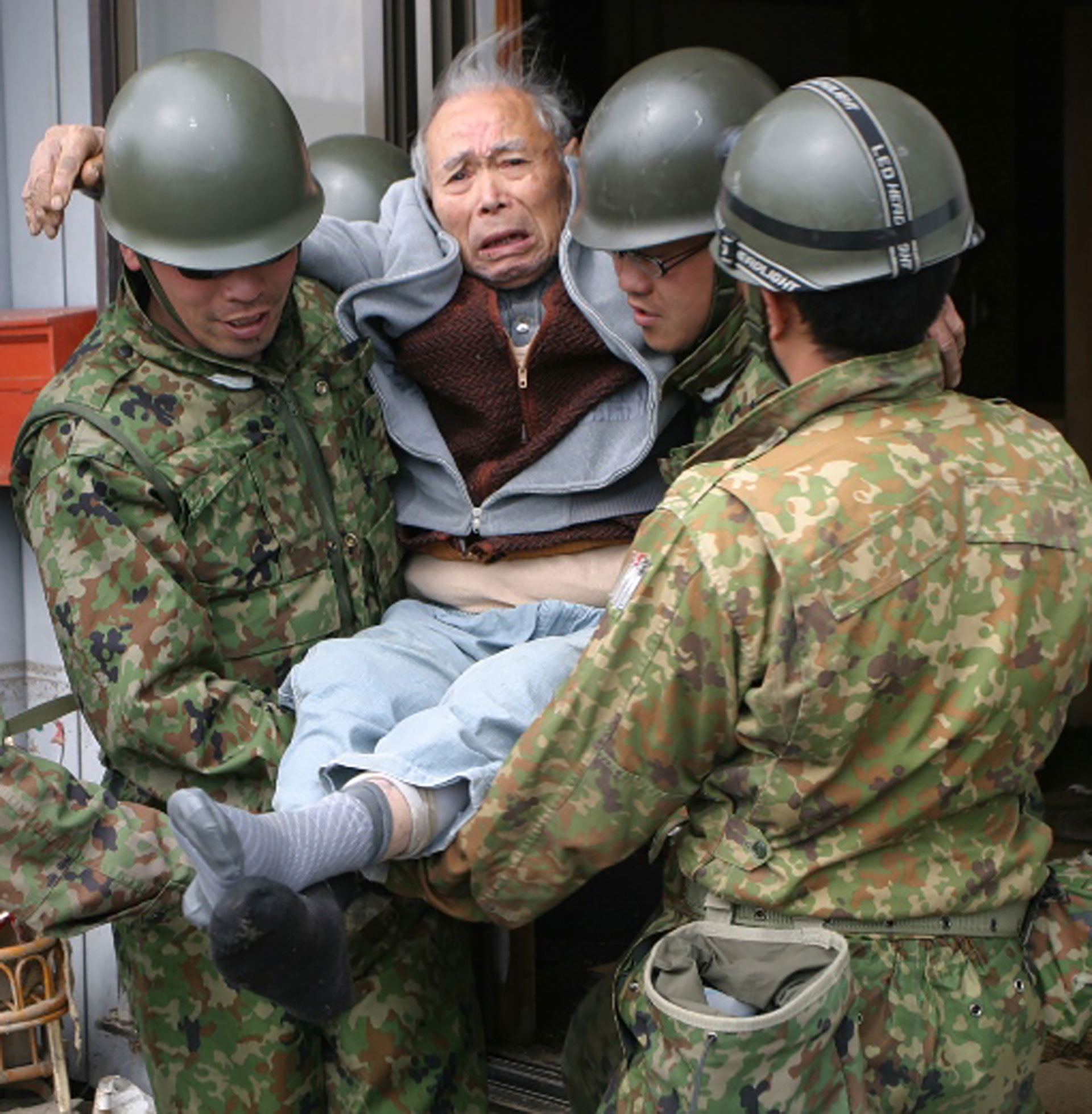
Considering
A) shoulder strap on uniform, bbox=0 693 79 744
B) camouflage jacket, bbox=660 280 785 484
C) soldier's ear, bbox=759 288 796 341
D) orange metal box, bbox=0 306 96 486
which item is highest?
soldier's ear, bbox=759 288 796 341

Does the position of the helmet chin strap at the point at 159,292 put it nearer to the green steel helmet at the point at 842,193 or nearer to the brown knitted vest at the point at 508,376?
the brown knitted vest at the point at 508,376

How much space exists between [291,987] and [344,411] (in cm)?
126

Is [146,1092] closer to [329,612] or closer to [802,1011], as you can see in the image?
[329,612]

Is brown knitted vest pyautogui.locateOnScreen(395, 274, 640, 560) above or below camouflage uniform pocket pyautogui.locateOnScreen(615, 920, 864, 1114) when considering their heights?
above

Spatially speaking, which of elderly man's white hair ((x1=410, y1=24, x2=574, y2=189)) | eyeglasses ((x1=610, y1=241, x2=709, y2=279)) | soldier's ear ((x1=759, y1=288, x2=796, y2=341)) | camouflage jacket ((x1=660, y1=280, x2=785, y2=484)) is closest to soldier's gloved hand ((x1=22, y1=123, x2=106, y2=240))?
elderly man's white hair ((x1=410, y1=24, x2=574, y2=189))

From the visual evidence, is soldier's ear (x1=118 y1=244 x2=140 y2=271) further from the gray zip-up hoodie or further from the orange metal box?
the orange metal box

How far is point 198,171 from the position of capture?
304 centimetres

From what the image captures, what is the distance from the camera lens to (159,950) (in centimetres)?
317

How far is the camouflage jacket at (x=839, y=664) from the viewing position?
223 cm

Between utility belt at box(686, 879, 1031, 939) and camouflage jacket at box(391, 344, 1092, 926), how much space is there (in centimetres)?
2

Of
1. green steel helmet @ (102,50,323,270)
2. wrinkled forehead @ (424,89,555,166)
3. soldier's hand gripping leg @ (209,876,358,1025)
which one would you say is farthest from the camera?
wrinkled forehead @ (424,89,555,166)

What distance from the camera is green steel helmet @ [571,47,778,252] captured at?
9.66ft

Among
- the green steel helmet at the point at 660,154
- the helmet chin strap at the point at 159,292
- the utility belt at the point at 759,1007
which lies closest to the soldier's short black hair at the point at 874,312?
the green steel helmet at the point at 660,154

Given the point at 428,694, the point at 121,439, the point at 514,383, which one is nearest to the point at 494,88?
the point at 514,383
